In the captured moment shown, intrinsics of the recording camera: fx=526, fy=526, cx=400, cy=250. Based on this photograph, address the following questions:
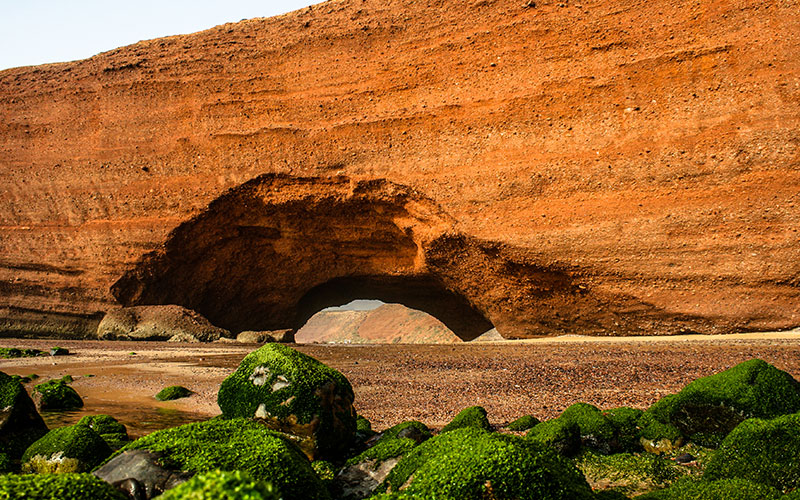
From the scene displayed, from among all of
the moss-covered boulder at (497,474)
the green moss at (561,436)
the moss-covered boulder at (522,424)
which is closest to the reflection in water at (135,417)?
the moss-covered boulder at (522,424)

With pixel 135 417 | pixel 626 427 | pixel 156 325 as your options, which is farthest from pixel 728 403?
pixel 156 325

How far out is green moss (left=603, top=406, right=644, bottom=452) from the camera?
4.68m

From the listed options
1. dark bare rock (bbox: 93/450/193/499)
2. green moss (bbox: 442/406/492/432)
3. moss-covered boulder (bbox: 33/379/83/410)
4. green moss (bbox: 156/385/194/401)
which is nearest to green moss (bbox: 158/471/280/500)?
dark bare rock (bbox: 93/450/193/499)

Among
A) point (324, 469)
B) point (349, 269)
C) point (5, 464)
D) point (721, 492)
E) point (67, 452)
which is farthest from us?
point (349, 269)

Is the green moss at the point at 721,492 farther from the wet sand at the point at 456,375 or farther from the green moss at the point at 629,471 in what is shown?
the wet sand at the point at 456,375

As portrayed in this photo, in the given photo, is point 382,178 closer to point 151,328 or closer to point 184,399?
point 151,328

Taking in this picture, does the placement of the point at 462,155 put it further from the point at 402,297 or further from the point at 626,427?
the point at 626,427

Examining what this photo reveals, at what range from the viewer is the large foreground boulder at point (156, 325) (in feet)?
60.2

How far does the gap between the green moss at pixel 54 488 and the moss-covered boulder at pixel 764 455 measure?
367cm

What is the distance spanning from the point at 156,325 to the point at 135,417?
45.3 ft

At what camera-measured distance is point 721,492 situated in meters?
3.01

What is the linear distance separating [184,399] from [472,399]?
3.98m

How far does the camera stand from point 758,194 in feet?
46.7

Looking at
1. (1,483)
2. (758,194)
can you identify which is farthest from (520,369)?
(758,194)
